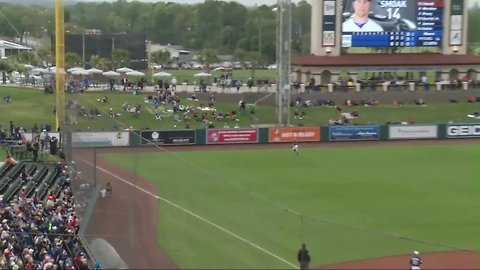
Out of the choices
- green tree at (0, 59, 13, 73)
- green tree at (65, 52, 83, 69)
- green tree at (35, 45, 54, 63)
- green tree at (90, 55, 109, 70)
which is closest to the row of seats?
green tree at (0, 59, 13, 73)

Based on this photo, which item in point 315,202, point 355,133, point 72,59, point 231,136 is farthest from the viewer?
point 72,59

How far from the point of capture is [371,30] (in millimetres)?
51375

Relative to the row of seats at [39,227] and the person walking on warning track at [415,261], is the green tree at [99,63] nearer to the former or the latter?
the row of seats at [39,227]

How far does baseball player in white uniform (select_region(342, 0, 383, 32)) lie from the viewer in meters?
51.1

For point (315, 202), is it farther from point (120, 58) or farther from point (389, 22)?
point (120, 58)

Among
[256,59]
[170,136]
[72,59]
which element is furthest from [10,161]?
[256,59]

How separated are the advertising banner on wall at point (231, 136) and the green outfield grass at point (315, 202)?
2.16 m

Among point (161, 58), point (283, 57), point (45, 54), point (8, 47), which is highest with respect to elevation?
point (8, 47)

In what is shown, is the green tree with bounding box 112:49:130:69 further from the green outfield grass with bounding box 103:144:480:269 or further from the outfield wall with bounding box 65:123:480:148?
the green outfield grass with bounding box 103:144:480:269

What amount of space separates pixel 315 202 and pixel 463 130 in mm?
20305

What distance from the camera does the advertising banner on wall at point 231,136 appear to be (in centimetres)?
3894

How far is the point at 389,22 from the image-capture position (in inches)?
2036

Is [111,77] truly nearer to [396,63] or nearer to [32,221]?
[396,63]

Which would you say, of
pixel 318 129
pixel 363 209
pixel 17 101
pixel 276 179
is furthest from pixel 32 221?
pixel 17 101
